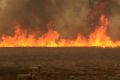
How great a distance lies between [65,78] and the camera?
11938 cm

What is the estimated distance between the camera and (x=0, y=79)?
112750 millimetres

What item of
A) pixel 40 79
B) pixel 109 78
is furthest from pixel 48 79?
pixel 109 78

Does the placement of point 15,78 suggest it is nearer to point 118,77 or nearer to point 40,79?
point 40,79

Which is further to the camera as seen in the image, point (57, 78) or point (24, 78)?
point (57, 78)

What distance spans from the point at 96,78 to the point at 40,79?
665 inches

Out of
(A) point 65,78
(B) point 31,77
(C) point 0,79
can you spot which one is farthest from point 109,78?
(C) point 0,79

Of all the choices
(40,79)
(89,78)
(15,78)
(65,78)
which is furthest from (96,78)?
(15,78)

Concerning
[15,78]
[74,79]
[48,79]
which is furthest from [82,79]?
[15,78]

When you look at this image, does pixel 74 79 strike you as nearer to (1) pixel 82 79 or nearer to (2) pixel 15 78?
(1) pixel 82 79

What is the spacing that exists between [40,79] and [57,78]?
23.2 ft

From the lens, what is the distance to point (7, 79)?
11425cm

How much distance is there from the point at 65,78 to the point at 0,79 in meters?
20.0

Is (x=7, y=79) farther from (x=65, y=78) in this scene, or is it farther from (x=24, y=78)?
(x=65, y=78)

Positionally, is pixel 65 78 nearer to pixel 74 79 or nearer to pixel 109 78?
pixel 74 79
